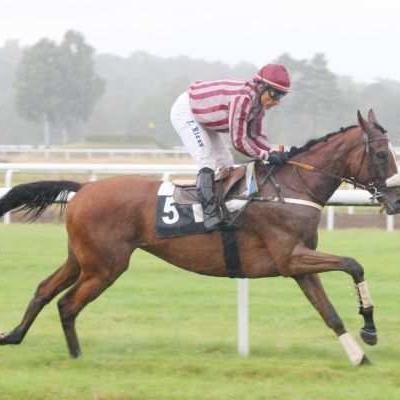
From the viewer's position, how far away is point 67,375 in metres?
6.13

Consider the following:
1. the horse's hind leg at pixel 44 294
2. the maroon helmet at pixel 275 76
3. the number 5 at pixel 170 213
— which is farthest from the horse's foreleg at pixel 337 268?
the horse's hind leg at pixel 44 294

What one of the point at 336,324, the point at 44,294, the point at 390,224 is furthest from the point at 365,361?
the point at 390,224

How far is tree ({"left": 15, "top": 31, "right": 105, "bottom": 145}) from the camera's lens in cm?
7012

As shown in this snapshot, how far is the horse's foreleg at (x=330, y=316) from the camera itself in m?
6.43

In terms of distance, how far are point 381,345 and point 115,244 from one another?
1.96 meters

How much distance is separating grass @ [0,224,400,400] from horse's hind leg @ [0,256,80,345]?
10 cm

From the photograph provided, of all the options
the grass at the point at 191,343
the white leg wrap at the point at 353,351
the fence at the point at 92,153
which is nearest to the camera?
the grass at the point at 191,343

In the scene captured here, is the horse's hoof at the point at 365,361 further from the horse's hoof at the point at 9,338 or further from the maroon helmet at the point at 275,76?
the horse's hoof at the point at 9,338

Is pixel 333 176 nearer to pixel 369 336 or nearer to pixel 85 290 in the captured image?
pixel 369 336

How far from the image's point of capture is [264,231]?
668 cm

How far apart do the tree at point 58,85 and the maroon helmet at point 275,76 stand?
2499 inches

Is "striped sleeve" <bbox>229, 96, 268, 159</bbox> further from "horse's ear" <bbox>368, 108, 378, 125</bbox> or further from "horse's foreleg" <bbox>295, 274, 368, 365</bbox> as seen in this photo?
"horse's foreleg" <bbox>295, 274, 368, 365</bbox>

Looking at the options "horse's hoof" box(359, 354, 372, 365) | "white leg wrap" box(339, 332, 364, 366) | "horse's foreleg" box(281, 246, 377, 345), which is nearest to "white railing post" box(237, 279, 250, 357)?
"horse's foreleg" box(281, 246, 377, 345)

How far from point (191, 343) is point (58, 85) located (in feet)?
211
